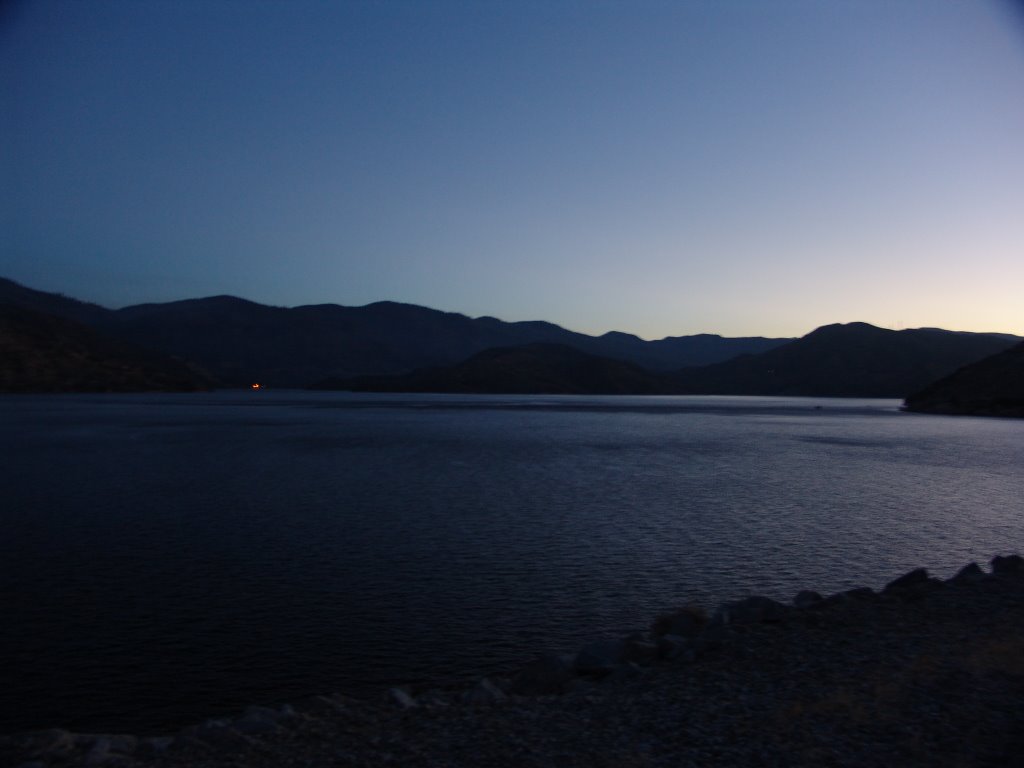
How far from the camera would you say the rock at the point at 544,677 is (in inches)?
499

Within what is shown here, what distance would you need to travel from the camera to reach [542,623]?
17625 mm

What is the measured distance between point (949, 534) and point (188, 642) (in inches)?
1074

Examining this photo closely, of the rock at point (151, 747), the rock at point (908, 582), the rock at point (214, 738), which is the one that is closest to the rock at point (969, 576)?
the rock at point (908, 582)

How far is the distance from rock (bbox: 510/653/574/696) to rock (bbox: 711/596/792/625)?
3.96 metres

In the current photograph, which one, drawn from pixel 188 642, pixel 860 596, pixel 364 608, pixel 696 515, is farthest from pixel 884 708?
pixel 696 515

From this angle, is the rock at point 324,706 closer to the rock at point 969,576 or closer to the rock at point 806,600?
the rock at point 806,600

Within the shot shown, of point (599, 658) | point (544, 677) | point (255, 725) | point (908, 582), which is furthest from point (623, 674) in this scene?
point (908, 582)

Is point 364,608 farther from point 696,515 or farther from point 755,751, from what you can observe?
point 696,515

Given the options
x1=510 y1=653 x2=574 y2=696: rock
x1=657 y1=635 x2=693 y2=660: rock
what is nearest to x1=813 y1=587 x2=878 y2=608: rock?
x1=657 y1=635 x2=693 y2=660: rock

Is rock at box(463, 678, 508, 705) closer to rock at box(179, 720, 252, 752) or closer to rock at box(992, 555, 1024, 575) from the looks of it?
rock at box(179, 720, 252, 752)

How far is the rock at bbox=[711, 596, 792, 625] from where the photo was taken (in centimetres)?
1566

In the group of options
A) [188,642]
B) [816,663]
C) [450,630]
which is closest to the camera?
[816,663]

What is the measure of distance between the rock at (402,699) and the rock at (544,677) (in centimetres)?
183

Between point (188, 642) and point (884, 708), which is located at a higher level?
point (884, 708)
